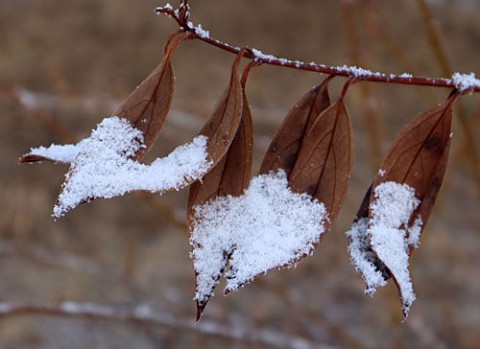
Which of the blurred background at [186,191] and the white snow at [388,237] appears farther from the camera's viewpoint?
the blurred background at [186,191]

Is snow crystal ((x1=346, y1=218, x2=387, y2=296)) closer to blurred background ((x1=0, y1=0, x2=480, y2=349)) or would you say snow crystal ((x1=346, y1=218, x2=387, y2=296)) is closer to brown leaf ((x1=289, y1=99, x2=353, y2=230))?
brown leaf ((x1=289, y1=99, x2=353, y2=230))

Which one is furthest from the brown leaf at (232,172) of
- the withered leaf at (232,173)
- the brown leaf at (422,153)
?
the brown leaf at (422,153)

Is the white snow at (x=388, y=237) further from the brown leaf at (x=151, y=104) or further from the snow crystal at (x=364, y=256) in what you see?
the brown leaf at (x=151, y=104)

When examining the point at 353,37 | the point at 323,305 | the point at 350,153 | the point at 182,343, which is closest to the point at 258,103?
the point at 323,305

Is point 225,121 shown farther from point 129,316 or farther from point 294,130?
point 129,316

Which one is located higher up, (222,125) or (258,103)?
(258,103)

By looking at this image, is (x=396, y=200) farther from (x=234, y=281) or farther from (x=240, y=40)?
(x=240, y=40)

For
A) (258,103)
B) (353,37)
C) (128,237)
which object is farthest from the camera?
(258,103)
